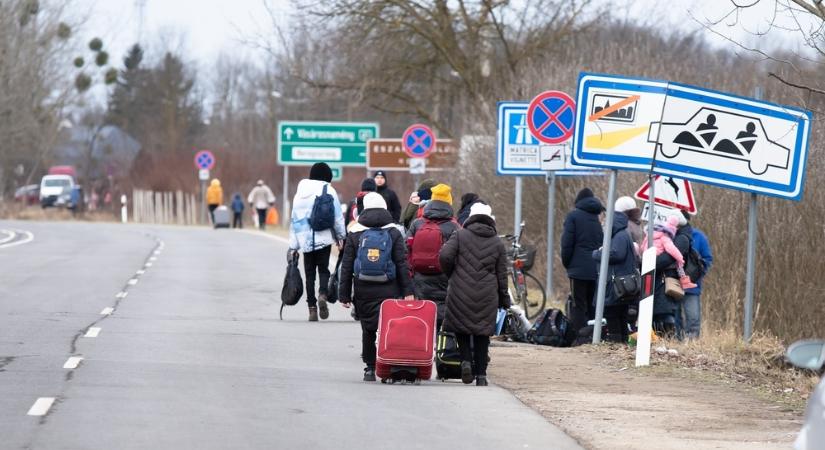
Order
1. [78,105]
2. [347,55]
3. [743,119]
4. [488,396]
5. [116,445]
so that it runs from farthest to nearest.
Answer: [78,105] < [347,55] < [743,119] < [488,396] < [116,445]

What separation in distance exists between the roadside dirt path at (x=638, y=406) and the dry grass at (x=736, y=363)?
204mm

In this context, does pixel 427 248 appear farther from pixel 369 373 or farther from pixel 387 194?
pixel 387 194

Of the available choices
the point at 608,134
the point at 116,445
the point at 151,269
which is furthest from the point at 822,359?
the point at 151,269

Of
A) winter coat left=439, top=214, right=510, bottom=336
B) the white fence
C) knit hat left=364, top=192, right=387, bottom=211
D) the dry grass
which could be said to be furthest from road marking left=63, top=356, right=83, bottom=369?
the white fence

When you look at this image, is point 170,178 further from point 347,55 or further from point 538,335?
point 538,335

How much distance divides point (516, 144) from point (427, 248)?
690cm

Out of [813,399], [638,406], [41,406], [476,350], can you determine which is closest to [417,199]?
[476,350]

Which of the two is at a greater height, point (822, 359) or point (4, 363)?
point (822, 359)

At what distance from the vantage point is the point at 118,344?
572 inches

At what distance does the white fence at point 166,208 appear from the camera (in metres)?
65.4

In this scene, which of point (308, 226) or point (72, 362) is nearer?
point (72, 362)

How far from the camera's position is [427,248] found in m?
12.8

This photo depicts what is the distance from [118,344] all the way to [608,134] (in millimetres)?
5068

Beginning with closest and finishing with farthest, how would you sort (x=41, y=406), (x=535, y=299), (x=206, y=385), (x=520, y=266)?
(x=41, y=406)
(x=206, y=385)
(x=520, y=266)
(x=535, y=299)
